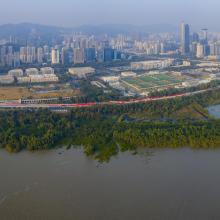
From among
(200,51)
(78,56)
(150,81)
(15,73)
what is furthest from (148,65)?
(15,73)

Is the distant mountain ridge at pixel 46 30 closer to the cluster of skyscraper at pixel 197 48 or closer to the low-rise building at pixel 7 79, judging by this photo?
the cluster of skyscraper at pixel 197 48

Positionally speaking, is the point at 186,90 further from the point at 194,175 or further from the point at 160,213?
the point at 160,213

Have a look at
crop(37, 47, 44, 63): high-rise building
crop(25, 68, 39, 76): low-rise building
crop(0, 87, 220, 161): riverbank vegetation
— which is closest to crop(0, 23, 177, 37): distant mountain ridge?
crop(37, 47, 44, 63): high-rise building

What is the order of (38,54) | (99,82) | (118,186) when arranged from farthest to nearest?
1. (38,54)
2. (99,82)
3. (118,186)

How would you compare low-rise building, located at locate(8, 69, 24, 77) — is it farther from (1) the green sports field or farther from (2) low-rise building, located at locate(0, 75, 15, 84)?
(1) the green sports field

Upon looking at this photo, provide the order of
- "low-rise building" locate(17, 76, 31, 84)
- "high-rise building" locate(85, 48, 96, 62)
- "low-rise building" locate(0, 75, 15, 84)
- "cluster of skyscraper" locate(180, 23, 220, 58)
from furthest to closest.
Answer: "cluster of skyscraper" locate(180, 23, 220, 58)
"high-rise building" locate(85, 48, 96, 62)
"low-rise building" locate(17, 76, 31, 84)
"low-rise building" locate(0, 75, 15, 84)

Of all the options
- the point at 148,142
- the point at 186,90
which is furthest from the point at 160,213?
the point at 186,90

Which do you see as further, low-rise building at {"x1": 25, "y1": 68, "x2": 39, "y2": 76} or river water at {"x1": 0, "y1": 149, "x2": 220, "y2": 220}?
low-rise building at {"x1": 25, "y1": 68, "x2": 39, "y2": 76}
